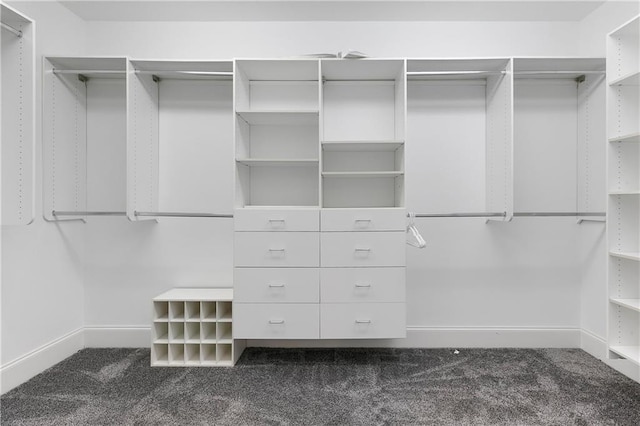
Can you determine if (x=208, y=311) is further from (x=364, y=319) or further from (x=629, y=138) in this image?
(x=629, y=138)

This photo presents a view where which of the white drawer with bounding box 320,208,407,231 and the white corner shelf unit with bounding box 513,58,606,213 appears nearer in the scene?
the white drawer with bounding box 320,208,407,231

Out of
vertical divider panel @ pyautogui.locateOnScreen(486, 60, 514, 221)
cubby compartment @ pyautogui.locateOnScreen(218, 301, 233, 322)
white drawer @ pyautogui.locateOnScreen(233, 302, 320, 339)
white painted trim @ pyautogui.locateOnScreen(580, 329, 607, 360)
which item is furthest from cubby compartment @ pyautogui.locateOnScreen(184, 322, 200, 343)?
white painted trim @ pyautogui.locateOnScreen(580, 329, 607, 360)

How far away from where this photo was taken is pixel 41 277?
2355 mm

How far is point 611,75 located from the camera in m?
2.06

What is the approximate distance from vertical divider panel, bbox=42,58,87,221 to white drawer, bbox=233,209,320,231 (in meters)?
1.28

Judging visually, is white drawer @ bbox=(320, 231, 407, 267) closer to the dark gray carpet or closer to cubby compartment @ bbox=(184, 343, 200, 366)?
the dark gray carpet

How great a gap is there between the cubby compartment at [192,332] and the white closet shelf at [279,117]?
1.43m

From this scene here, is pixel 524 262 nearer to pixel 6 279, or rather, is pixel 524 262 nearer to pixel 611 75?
pixel 611 75

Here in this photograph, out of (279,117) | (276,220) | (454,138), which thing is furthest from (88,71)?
(454,138)

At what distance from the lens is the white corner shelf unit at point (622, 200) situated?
6.73ft

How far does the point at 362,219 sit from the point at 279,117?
34.9 inches

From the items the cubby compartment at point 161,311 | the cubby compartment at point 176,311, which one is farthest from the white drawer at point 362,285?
the cubby compartment at point 161,311

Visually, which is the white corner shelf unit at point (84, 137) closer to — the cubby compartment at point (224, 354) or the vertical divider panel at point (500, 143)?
the cubby compartment at point (224, 354)

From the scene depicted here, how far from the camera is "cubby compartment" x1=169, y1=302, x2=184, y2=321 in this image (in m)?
2.44
